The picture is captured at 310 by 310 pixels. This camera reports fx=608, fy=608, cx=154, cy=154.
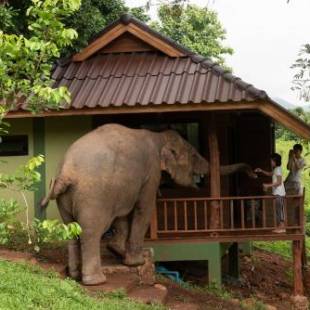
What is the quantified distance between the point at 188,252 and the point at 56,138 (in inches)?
131

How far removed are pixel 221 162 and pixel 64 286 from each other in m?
5.17

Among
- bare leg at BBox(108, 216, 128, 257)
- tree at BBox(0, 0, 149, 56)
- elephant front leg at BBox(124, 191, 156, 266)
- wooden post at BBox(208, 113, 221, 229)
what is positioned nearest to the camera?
elephant front leg at BBox(124, 191, 156, 266)

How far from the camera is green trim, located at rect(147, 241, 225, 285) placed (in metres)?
10.4

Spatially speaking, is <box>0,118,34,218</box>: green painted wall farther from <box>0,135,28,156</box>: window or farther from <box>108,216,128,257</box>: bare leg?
<box>108,216,128,257</box>: bare leg

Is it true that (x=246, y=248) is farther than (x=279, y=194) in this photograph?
Yes

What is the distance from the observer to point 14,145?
38.0 feet

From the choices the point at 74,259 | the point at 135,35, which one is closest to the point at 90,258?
the point at 74,259

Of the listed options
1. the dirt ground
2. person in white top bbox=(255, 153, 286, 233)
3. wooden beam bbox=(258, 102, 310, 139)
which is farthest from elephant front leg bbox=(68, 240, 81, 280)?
wooden beam bbox=(258, 102, 310, 139)

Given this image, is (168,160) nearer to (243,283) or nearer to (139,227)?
(139,227)

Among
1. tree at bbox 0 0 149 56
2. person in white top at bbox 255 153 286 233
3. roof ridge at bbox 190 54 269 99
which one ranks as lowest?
person in white top at bbox 255 153 286 233

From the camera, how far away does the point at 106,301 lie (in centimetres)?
748

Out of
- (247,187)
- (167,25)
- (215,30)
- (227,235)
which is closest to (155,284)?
(227,235)

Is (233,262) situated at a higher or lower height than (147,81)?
lower

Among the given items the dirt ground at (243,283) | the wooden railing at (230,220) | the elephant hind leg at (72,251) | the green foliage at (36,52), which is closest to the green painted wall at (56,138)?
the dirt ground at (243,283)
